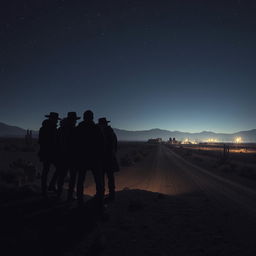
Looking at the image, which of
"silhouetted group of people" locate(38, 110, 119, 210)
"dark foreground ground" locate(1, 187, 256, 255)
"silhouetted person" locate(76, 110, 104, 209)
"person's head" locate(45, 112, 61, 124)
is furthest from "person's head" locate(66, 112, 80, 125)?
"dark foreground ground" locate(1, 187, 256, 255)

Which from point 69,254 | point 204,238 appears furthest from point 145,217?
point 69,254

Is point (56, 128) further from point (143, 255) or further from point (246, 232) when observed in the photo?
point (246, 232)

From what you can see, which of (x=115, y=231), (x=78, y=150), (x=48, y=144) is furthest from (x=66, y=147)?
(x=115, y=231)

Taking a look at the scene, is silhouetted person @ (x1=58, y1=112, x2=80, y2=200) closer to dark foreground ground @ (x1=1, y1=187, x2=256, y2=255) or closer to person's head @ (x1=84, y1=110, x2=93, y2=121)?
dark foreground ground @ (x1=1, y1=187, x2=256, y2=255)

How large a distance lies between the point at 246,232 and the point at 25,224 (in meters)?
4.64

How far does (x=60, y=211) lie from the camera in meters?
5.02

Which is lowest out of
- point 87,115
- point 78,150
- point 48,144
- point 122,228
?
point 122,228

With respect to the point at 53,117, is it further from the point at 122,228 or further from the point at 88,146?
the point at 122,228

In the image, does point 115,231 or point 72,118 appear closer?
point 115,231

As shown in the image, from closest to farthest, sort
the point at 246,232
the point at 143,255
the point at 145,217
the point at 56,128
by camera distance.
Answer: the point at 143,255
the point at 246,232
the point at 145,217
the point at 56,128

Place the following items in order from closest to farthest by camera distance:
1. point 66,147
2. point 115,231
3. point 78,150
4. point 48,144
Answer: point 115,231, point 78,150, point 66,147, point 48,144

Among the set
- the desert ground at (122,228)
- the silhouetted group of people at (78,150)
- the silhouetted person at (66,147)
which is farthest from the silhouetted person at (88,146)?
the desert ground at (122,228)

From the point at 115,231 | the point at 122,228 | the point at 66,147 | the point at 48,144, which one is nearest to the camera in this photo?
the point at 115,231

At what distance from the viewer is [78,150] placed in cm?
479
